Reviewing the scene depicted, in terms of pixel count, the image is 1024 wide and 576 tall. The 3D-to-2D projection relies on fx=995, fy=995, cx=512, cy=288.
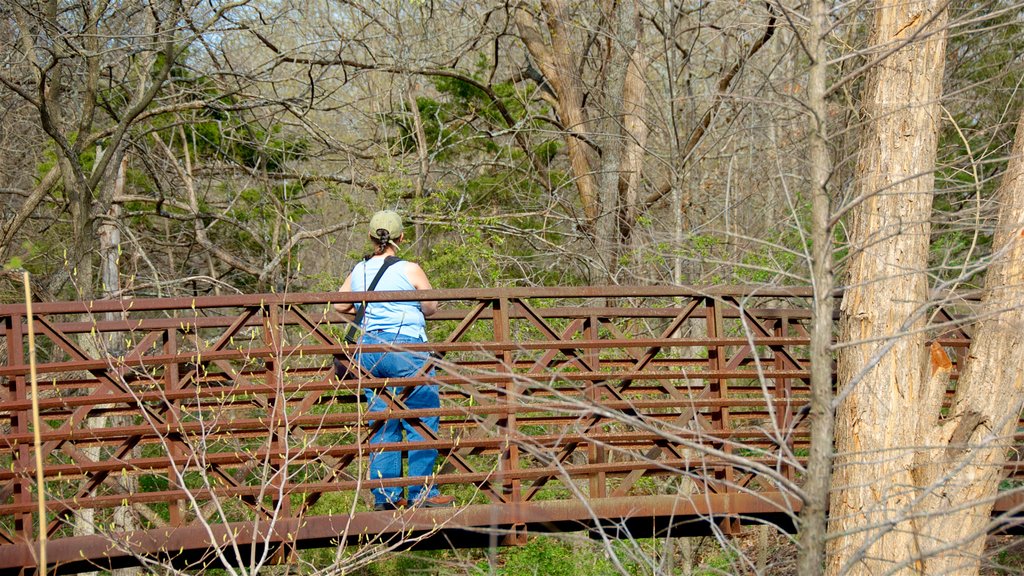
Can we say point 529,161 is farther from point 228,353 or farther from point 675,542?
point 228,353

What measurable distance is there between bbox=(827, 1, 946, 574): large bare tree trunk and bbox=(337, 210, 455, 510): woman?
8.50 feet

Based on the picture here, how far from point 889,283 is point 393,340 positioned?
10.2 ft

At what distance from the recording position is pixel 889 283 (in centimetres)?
620

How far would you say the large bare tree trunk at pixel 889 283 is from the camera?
20.0 feet

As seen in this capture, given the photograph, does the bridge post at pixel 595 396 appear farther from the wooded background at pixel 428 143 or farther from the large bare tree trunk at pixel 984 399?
the wooded background at pixel 428 143

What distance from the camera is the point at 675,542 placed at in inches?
526

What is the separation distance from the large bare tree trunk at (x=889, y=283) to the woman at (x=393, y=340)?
259cm

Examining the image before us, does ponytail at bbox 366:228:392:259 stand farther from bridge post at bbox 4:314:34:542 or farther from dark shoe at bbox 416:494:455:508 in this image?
bridge post at bbox 4:314:34:542

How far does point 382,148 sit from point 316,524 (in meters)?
7.55

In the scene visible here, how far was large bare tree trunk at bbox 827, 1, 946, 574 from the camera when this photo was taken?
6.09 m

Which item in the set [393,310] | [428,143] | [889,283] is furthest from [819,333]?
[428,143]

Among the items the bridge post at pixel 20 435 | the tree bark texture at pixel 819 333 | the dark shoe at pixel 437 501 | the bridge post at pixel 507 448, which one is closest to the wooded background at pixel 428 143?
the bridge post at pixel 20 435

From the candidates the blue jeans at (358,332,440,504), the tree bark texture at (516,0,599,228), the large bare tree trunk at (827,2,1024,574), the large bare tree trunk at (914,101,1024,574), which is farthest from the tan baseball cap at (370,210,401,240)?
the tree bark texture at (516,0,599,228)

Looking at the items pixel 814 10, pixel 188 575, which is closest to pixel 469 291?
pixel 188 575
